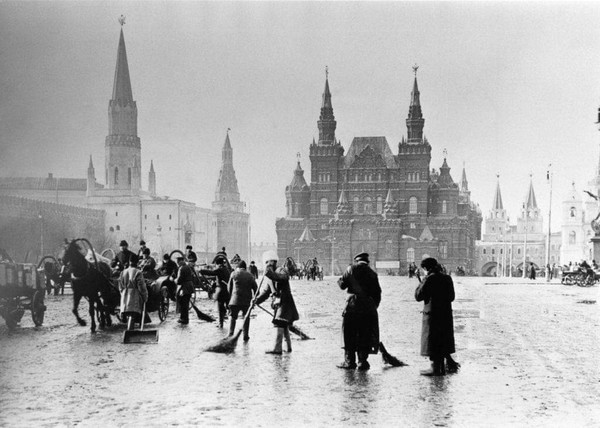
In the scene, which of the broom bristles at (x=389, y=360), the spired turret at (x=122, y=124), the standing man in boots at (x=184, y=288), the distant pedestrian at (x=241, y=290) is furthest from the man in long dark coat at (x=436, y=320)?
the spired turret at (x=122, y=124)

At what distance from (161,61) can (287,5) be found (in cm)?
307

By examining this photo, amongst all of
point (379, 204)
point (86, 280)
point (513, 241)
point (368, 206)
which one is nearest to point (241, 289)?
point (86, 280)

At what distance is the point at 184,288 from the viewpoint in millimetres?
15656

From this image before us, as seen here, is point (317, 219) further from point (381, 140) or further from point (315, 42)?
point (315, 42)

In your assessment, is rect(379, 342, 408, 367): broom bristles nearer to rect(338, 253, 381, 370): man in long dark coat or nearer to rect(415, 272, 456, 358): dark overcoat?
rect(338, 253, 381, 370): man in long dark coat

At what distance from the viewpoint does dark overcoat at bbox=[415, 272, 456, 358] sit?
31.1ft

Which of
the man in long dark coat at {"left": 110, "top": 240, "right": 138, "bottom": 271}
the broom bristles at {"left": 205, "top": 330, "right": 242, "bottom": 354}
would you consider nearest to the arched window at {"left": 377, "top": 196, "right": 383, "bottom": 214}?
the man in long dark coat at {"left": 110, "top": 240, "right": 138, "bottom": 271}

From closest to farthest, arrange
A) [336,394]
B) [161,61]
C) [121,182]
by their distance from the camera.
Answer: [336,394] → [161,61] → [121,182]

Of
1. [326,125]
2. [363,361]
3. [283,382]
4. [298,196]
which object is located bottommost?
[283,382]

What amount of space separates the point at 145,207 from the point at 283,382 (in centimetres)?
6864

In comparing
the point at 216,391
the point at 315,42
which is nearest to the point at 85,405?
the point at 216,391

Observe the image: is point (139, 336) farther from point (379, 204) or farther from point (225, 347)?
point (379, 204)

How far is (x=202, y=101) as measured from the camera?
1664 cm

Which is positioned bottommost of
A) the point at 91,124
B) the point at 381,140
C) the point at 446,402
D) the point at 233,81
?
the point at 446,402
